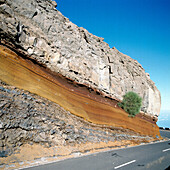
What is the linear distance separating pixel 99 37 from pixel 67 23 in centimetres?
616

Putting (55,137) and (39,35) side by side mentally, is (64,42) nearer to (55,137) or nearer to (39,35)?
(39,35)

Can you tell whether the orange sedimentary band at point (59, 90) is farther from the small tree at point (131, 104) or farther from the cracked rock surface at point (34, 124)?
the small tree at point (131, 104)

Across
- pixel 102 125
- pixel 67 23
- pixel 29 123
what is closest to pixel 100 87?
pixel 102 125

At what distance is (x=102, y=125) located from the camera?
11500 millimetres

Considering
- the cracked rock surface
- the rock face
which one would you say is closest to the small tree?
the rock face

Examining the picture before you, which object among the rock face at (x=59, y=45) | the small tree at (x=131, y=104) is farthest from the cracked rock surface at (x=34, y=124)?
the small tree at (x=131, y=104)

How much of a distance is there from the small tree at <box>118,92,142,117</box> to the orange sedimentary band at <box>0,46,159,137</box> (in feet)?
4.35

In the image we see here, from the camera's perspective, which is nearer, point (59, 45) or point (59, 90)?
point (59, 90)

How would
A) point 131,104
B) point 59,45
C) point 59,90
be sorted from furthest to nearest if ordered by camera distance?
point 131,104
point 59,45
point 59,90

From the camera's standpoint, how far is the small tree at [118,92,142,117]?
1626cm

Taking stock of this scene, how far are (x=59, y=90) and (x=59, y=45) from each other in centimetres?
477

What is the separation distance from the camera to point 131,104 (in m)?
16.7

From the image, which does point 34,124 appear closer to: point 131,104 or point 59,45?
point 59,45

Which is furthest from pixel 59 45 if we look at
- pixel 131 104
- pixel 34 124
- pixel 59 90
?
pixel 131 104
